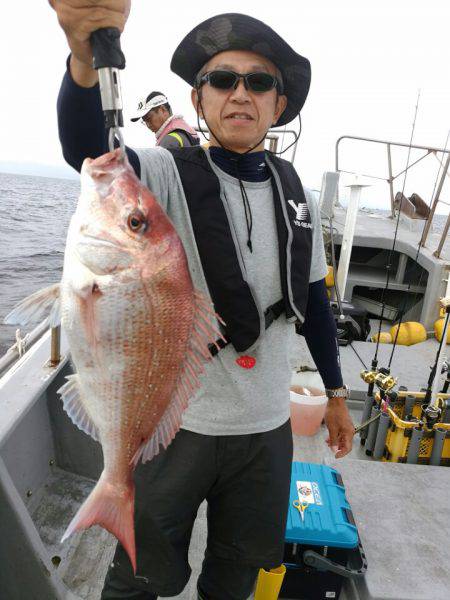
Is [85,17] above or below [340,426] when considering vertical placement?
above

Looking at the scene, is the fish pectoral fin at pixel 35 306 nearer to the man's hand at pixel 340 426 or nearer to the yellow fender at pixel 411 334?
the man's hand at pixel 340 426

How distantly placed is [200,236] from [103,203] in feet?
1.65

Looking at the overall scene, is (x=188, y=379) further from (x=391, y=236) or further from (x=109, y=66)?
(x=391, y=236)

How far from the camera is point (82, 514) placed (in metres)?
1.37

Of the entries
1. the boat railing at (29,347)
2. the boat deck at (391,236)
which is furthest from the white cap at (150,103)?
the boat deck at (391,236)

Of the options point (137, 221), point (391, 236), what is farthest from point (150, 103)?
point (391, 236)

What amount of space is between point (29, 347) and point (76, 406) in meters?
2.37

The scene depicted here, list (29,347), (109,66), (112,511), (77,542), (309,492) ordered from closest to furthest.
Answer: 1. (109,66)
2. (112,511)
3. (309,492)
4. (77,542)
5. (29,347)

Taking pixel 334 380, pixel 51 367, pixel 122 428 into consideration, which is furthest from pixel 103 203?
pixel 51 367

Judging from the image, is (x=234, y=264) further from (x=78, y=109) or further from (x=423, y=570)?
(x=423, y=570)

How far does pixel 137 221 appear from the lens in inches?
49.1

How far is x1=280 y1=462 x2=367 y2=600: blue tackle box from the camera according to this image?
7.41 feet

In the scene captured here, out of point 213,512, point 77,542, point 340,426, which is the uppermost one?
point 340,426

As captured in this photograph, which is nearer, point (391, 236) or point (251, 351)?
point (251, 351)
